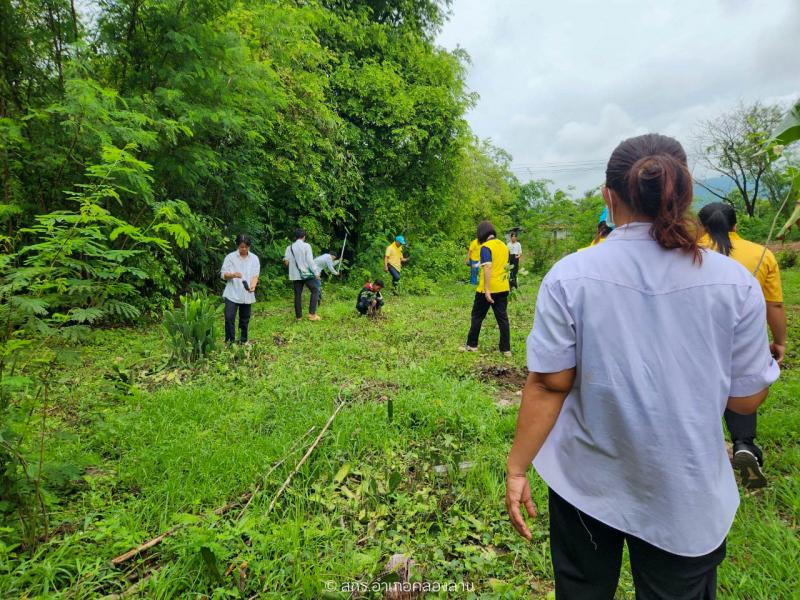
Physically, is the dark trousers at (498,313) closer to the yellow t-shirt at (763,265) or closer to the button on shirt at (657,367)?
the yellow t-shirt at (763,265)

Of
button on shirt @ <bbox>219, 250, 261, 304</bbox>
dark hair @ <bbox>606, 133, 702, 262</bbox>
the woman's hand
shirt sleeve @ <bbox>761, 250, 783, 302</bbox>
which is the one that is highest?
dark hair @ <bbox>606, 133, 702, 262</bbox>

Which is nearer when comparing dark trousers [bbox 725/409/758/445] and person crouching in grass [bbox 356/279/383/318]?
dark trousers [bbox 725/409/758/445]

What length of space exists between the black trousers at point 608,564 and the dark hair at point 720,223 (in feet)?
7.11

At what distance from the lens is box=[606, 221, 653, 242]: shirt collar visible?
119 centimetres

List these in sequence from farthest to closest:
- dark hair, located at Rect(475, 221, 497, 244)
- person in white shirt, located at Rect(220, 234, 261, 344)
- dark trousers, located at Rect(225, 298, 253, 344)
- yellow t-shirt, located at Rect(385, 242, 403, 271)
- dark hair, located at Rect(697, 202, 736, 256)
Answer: yellow t-shirt, located at Rect(385, 242, 403, 271), dark trousers, located at Rect(225, 298, 253, 344), person in white shirt, located at Rect(220, 234, 261, 344), dark hair, located at Rect(475, 221, 497, 244), dark hair, located at Rect(697, 202, 736, 256)

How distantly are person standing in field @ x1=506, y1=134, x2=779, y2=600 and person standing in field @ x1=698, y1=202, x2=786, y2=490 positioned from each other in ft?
5.95

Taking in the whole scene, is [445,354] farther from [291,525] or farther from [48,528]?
[48,528]

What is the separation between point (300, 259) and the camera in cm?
765

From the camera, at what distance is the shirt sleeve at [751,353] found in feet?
3.74

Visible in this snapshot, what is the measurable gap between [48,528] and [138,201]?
5483mm

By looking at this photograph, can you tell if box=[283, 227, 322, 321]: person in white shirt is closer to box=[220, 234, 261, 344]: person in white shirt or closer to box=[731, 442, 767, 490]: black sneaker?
box=[220, 234, 261, 344]: person in white shirt

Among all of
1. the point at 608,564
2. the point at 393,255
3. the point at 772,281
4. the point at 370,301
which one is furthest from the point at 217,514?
the point at 393,255

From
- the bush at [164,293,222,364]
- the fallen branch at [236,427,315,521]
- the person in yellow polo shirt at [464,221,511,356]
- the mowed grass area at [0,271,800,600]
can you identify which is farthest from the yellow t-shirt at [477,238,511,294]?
the bush at [164,293,222,364]

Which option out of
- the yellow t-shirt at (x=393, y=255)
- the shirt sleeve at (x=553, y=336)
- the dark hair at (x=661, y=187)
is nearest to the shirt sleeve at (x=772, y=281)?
the dark hair at (x=661, y=187)
